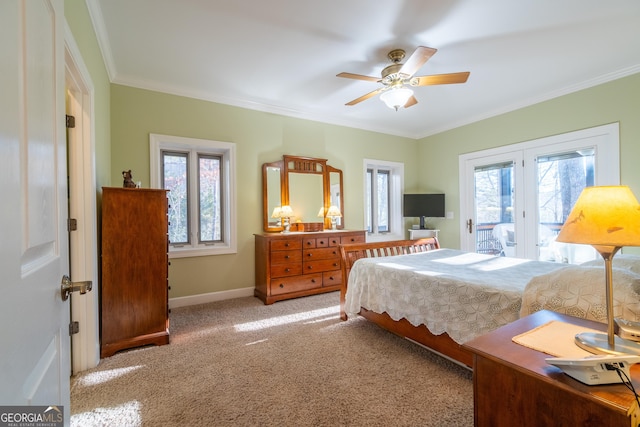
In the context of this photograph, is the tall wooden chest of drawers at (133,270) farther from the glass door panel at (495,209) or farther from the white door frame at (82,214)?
the glass door panel at (495,209)

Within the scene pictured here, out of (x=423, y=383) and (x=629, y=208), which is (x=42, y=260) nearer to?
(x=629, y=208)

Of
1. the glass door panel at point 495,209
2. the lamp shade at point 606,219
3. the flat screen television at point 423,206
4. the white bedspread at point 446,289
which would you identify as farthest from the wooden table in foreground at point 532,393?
the flat screen television at point 423,206

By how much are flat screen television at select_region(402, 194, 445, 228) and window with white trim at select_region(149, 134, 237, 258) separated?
10.8 ft

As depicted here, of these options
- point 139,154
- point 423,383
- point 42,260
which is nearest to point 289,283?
point 423,383

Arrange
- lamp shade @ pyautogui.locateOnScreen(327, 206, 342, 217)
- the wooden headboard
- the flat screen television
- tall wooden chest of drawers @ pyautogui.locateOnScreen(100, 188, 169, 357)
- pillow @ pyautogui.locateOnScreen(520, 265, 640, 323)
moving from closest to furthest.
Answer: pillow @ pyautogui.locateOnScreen(520, 265, 640, 323), tall wooden chest of drawers @ pyautogui.locateOnScreen(100, 188, 169, 357), the wooden headboard, lamp shade @ pyautogui.locateOnScreen(327, 206, 342, 217), the flat screen television

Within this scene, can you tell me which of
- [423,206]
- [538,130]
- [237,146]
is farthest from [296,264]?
[538,130]

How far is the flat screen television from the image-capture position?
17.3ft

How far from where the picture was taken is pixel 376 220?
5.44m

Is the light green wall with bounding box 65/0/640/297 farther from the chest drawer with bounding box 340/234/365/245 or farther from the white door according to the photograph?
the white door

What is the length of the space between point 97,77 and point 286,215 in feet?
8.26

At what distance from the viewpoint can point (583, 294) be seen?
1.45m

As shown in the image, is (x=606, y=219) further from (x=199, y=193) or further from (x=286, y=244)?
(x=199, y=193)

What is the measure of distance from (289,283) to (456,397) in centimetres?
243

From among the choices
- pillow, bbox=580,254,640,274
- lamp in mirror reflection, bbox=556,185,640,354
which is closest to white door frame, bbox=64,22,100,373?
lamp in mirror reflection, bbox=556,185,640,354
